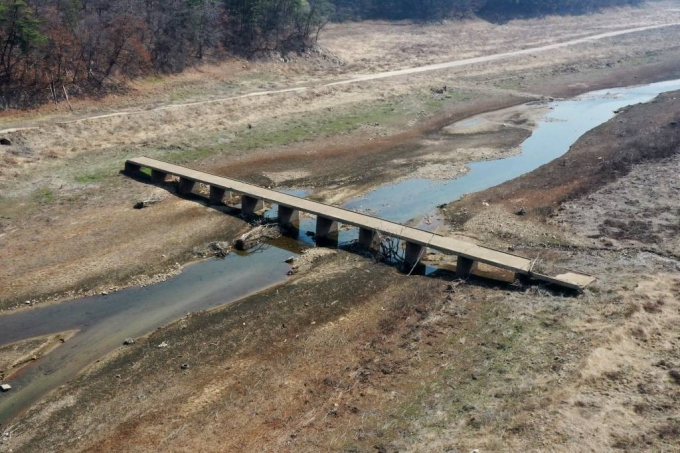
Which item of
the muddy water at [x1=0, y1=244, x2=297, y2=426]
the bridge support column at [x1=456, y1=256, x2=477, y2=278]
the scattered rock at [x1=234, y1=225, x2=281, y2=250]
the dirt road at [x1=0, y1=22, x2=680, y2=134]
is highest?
the dirt road at [x1=0, y1=22, x2=680, y2=134]

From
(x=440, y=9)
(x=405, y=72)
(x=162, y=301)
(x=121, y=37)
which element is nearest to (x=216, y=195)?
(x=162, y=301)

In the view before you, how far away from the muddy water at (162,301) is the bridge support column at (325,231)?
441 mm

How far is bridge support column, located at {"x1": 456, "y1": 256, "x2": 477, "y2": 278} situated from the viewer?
86.8 ft

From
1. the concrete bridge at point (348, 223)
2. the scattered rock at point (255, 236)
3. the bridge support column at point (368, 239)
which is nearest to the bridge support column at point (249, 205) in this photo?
the concrete bridge at point (348, 223)

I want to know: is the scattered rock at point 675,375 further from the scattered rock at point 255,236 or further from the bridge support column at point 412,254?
the scattered rock at point 255,236

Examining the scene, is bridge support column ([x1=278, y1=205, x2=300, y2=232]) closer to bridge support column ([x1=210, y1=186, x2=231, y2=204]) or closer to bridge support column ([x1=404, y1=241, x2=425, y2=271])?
bridge support column ([x1=210, y1=186, x2=231, y2=204])

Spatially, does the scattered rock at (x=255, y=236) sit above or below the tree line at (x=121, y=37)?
below

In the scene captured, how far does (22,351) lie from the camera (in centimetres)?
2206

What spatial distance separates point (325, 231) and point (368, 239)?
8.16ft

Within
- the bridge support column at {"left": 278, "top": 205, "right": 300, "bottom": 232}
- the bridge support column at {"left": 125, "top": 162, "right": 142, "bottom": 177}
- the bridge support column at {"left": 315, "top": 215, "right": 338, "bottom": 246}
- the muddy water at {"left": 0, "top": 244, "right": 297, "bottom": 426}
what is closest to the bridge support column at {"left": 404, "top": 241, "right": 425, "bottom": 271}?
the bridge support column at {"left": 315, "top": 215, "right": 338, "bottom": 246}

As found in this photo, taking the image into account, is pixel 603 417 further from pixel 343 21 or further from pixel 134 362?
pixel 343 21

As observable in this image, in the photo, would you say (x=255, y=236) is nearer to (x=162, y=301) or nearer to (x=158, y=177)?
(x=162, y=301)

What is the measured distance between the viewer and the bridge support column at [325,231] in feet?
101

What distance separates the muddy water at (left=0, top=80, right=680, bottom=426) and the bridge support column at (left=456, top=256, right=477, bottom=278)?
624 centimetres
